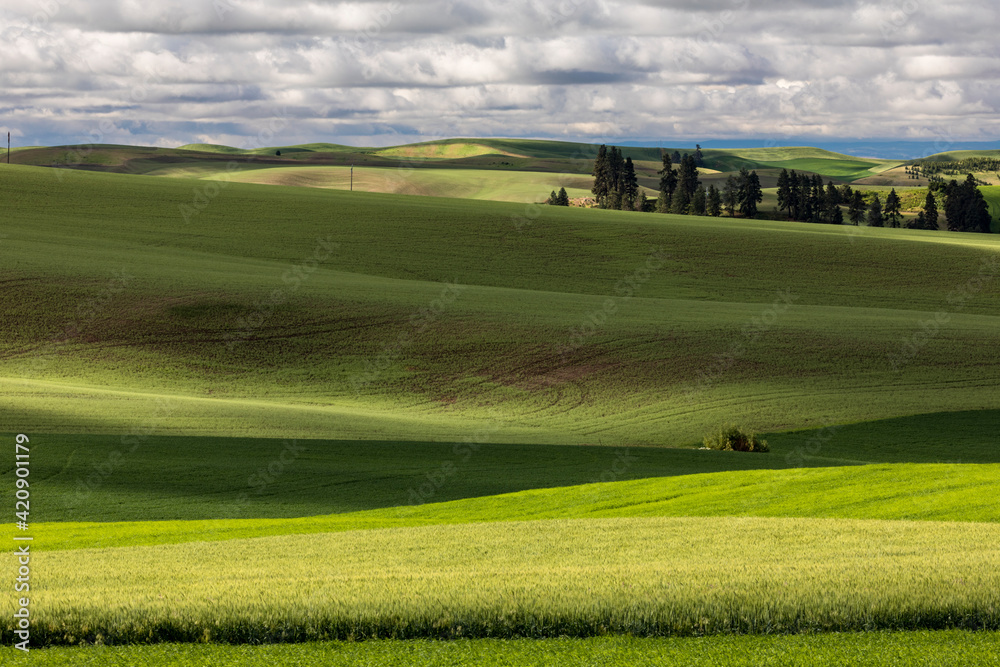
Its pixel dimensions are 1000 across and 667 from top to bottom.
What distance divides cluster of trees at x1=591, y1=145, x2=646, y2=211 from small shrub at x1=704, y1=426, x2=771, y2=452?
104 meters

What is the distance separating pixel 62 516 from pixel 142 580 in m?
11.5

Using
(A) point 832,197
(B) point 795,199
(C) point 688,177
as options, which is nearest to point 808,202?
(B) point 795,199

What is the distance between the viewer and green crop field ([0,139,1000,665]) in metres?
6.96

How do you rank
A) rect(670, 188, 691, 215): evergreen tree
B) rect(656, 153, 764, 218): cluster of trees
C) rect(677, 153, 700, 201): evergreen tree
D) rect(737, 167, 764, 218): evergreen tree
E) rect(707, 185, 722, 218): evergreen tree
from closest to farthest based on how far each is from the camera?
rect(707, 185, 722, 218): evergreen tree < rect(656, 153, 764, 218): cluster of trees < rect(670, 188, 691, 215): evergreen tree < rect(737, 167, 764, 218): evergreen tree < rect(677, 153, 700, 201): evergreen tree

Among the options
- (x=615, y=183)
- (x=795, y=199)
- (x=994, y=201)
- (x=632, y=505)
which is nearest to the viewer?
(x=632, y=505)

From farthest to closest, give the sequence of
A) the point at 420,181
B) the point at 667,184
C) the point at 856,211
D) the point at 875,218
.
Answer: the point at 420,181 → the point at 667,184 → the point at 875,218 → the point at 856,211

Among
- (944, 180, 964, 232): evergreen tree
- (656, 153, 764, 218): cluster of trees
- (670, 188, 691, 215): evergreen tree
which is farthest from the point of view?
(944, 180, 964, 232): evergreen tree

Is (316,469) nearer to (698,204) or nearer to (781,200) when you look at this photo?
(698,204)

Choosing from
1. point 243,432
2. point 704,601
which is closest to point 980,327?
point 243,432

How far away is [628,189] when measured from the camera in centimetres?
13762

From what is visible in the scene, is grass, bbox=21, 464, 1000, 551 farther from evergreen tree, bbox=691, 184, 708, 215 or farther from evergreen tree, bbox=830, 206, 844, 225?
evergreen tree, bbox=830, 206, 844, 225

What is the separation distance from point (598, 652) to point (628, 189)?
442ft

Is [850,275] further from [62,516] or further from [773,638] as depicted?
[773,638]

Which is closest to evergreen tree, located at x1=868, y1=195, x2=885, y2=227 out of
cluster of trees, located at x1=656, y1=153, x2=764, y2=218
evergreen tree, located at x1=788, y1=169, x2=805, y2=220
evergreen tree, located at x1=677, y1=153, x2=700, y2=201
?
evergreen tree, located at x1=788, y1=169, x2=805, y2=220
